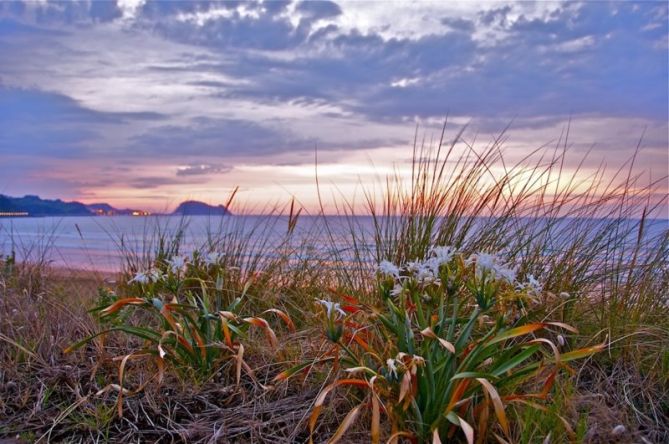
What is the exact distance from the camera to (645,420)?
2.78 m

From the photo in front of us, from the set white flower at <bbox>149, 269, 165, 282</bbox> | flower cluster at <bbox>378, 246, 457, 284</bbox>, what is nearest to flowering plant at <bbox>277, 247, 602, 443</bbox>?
flower cluster at <bbox>378, 246, 457, 284</bbox>

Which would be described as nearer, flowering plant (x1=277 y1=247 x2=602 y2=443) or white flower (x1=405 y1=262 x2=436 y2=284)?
flowering plant (x1=277 y1=247 x2=602 y2=443)

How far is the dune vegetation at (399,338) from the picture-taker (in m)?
2.36

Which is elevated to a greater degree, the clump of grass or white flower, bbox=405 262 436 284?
white flower, bbox=405 262 436 284

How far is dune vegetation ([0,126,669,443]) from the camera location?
2.36 meters

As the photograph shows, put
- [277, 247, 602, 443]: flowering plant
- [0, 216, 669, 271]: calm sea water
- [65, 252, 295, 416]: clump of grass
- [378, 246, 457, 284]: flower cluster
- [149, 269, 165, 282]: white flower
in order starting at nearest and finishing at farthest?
[277, 247, 602, 443]: flowering plant
[378, 246, 457, 284]: flower cluster
[65, 252, 295, 416]: clump of grass
[149, 269, 165, 282]: white flower
[0, 216, 669, 271]: calm sea water

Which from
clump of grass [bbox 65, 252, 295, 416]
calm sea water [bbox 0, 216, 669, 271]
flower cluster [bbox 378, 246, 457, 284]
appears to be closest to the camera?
flower cluster [bbox 378, 246, 457, 284]

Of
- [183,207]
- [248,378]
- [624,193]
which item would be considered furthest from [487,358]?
[183,207]

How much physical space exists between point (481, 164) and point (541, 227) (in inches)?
23.5

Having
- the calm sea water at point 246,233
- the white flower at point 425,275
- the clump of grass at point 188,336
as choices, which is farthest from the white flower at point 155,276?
the calm sea water at point 246,233

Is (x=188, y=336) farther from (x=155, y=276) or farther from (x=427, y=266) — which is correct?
(x=427, y=266)

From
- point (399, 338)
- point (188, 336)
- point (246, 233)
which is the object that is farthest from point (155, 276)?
point (246, 233)

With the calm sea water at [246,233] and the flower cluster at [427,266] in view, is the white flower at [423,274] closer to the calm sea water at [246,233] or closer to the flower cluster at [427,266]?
the flower cluster at [427,266]

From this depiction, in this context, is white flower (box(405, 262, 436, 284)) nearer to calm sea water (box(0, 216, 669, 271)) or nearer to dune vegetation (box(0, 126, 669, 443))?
dune vegetation (box(0, 126, 669, 443))
